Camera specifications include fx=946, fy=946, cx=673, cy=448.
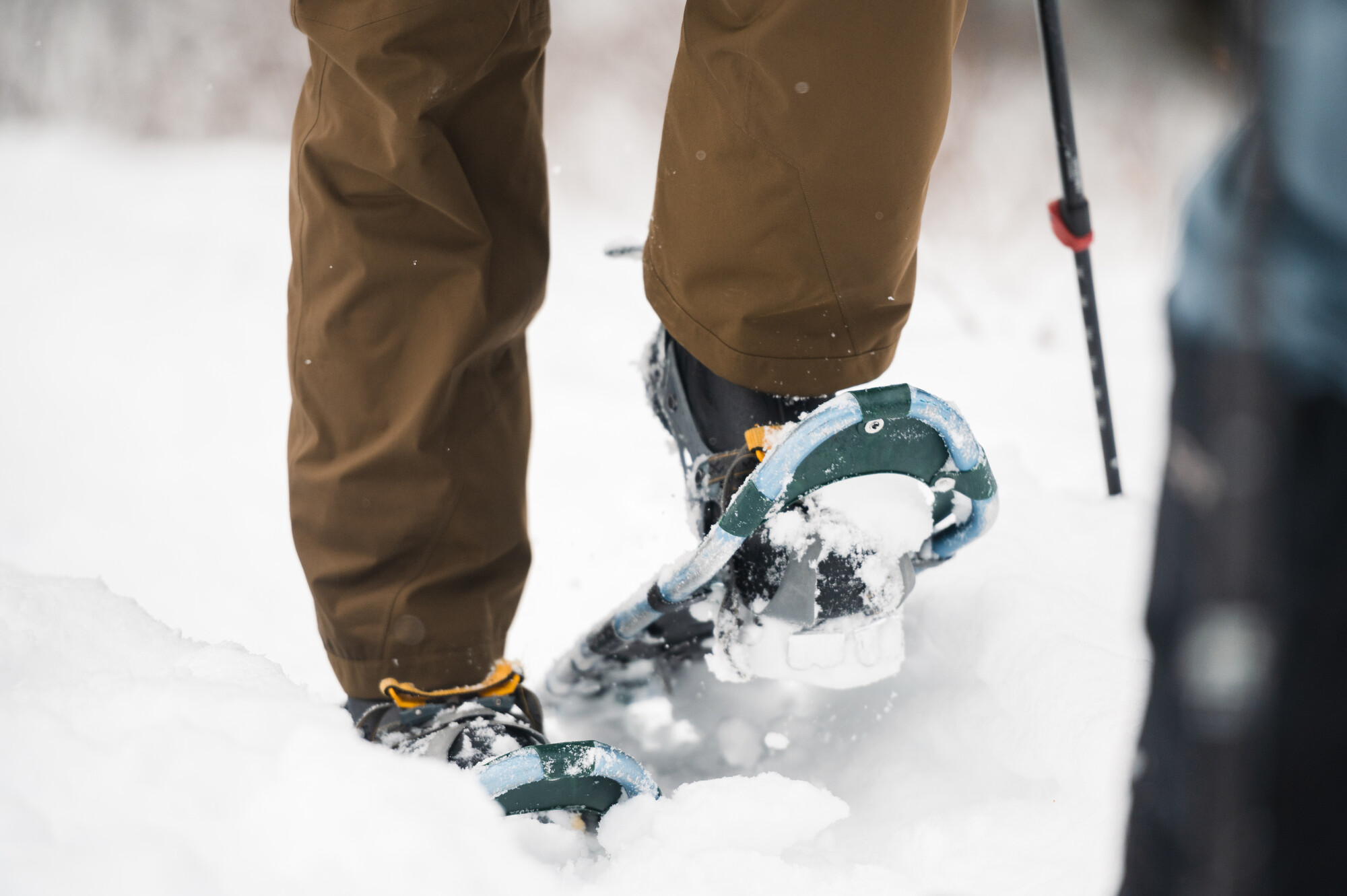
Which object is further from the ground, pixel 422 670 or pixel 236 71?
pixel 236 71

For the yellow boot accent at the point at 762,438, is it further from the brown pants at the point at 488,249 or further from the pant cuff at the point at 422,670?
the pant cuff at the point at 422,670

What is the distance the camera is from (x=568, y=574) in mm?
1391

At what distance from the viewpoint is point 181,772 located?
0.49 meters

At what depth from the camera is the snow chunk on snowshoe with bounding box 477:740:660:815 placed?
655 mm

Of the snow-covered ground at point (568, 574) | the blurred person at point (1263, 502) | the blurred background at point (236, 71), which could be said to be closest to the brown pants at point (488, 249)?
the snow-covered ground at point (568, 574)

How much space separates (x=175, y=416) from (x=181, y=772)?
152 centimetres

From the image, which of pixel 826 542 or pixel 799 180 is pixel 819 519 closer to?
pixel 826 542

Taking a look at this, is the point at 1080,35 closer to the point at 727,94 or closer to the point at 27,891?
the point at 727,94

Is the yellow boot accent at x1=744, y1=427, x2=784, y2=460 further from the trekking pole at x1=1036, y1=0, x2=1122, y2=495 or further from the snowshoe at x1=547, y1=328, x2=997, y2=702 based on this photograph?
Result: the trekking pole at x1=1036, y1=0, x2=1122, y2=495

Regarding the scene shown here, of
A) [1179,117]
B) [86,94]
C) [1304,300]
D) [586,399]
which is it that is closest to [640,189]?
[586,399]

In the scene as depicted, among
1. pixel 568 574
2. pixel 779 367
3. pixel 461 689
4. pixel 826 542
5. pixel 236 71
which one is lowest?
pixel 568 574

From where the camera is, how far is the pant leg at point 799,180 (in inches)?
27.8

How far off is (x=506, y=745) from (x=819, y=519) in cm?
32

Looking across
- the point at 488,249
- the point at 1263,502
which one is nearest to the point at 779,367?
the point at 488,249
